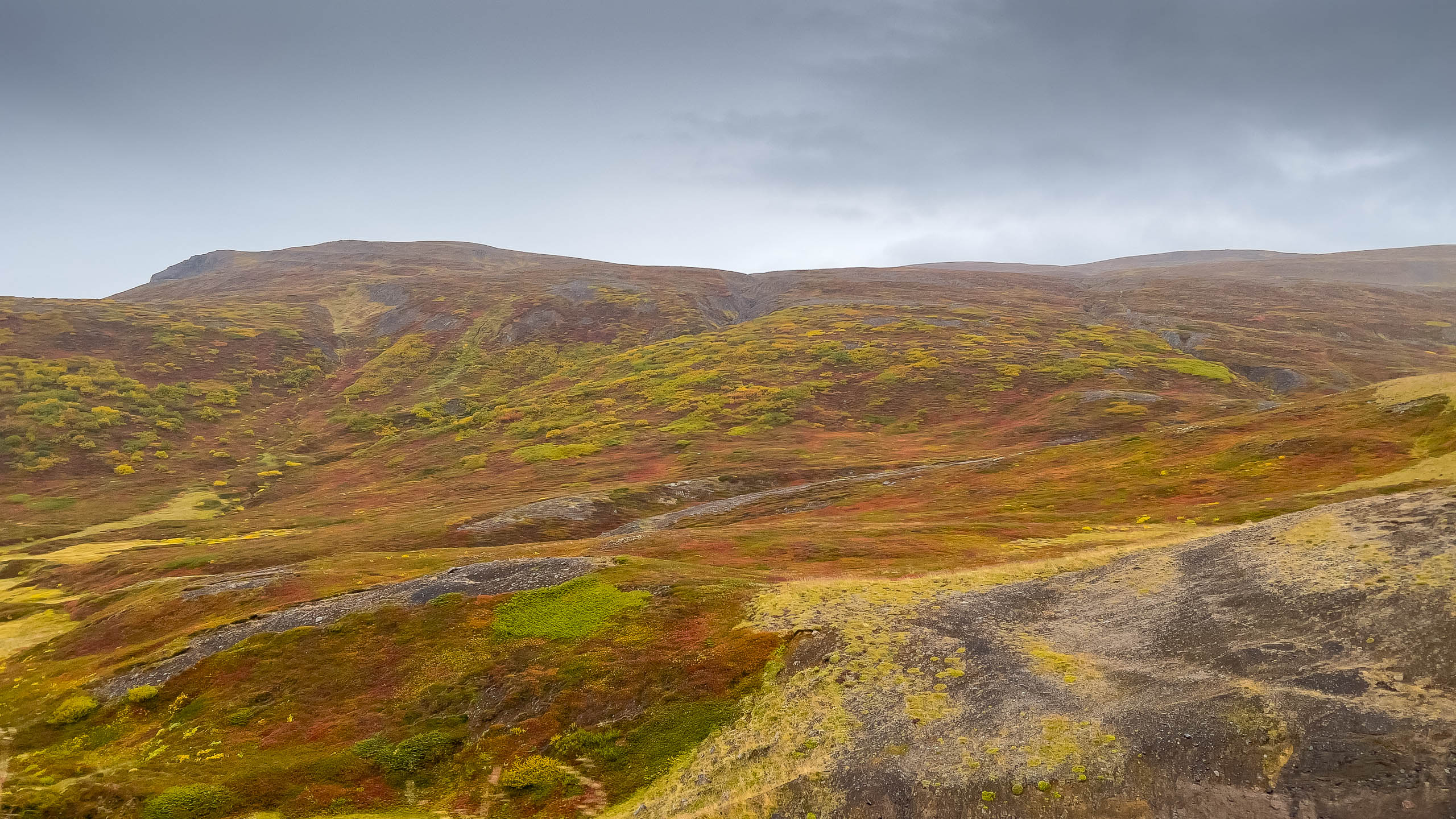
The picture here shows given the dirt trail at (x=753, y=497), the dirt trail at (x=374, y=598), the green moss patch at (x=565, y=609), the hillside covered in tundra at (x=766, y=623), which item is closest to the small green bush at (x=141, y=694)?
the hillside covered in tundra at (x=766, y=623)

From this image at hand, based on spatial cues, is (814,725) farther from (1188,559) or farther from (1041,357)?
(1041,357)

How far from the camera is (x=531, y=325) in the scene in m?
166

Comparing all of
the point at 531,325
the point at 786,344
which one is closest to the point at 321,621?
the point at 786,344

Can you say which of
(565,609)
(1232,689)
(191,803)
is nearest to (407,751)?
(191,803)

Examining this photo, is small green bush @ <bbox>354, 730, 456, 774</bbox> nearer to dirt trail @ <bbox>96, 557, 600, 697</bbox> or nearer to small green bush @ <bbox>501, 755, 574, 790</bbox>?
small green bush @ <bbox>501, 755, 574, 790</bbox>

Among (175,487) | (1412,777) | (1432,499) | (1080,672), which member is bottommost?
(175,487)

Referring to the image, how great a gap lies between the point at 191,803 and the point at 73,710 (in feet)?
38.0

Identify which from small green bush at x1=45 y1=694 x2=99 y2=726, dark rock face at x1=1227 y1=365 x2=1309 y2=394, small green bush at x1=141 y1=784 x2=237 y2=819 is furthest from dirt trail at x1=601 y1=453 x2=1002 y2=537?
dark rock face at x1=1227 y1=365 x2=1309 y2=394

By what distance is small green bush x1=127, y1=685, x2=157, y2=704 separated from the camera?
87.4ft

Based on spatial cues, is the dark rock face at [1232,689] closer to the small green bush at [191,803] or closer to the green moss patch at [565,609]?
the green moss patch at [565,609]

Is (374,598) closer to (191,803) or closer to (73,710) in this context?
(73,710)

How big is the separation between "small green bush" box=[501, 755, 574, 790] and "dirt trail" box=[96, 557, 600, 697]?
1214cm

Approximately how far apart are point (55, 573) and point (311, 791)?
161ft

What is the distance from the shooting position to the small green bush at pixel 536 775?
805 inches
